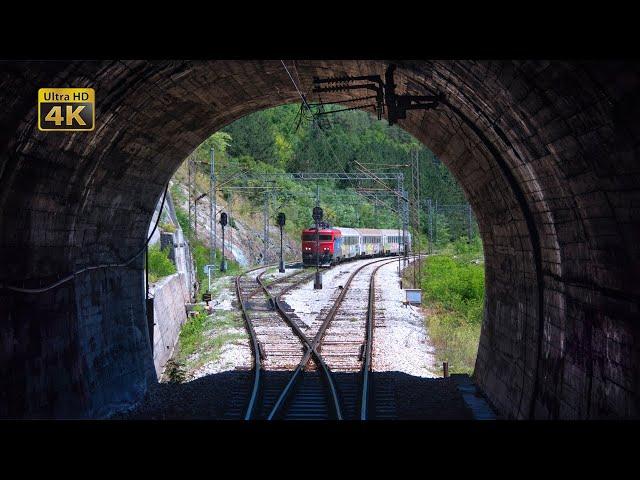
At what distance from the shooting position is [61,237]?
1023 centimetres

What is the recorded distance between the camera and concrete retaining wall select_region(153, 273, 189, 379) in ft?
53.1

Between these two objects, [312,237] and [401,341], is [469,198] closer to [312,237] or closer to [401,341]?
[401,341]

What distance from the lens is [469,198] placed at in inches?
578

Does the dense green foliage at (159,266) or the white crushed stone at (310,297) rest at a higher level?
the dense green foliage at (159,266)

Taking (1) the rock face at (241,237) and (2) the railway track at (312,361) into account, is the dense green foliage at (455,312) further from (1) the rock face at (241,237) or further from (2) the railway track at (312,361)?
(1) the rock face at (241,237)

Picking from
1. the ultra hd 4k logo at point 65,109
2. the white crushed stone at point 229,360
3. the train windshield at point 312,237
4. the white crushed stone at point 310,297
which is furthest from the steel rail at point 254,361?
the train windshield at point 312,237

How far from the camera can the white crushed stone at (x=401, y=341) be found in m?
14.4

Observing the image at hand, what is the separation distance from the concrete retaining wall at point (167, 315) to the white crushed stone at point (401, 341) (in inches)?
184

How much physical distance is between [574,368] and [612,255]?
1854 millimetres

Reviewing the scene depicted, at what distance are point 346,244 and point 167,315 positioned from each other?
93.9 ft

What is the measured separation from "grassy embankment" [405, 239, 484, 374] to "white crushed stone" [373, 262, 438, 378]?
29cm

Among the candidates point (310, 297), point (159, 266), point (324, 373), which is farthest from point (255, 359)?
point (310, 297)

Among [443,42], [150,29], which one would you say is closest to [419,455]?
[443,42]

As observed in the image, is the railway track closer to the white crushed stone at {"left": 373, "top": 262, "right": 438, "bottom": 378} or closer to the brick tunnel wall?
the white crushed stone at {"left": 373, "top": 262, "right": 438, "bottom": 378}
